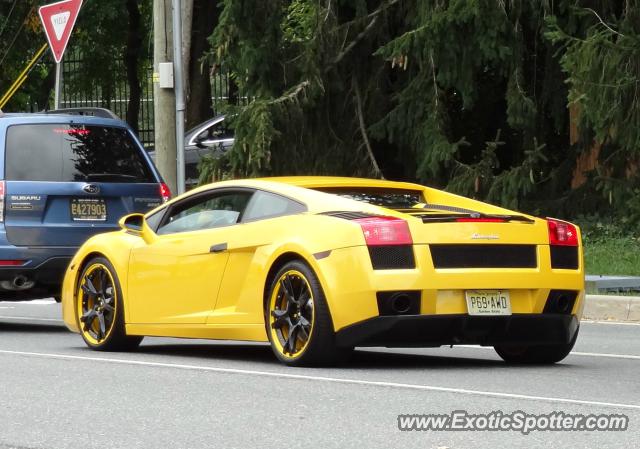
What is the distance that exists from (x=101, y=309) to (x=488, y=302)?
328cm

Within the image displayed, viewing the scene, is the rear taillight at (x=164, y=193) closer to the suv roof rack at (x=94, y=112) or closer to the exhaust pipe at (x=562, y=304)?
the suv roof rack at (x=94, y=112)

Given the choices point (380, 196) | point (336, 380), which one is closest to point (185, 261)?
Result: point (380, 196)

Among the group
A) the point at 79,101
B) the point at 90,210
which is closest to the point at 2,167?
the point at 90,210

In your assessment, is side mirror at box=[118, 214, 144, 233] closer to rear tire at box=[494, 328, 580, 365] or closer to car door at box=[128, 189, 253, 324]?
car door at box=[128, 189, 253, 324]

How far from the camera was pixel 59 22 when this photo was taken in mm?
18766

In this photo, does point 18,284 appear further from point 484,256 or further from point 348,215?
point 484,256

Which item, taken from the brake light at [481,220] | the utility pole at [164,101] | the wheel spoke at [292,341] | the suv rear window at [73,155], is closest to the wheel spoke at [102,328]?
the wheel spoke at [292,341]

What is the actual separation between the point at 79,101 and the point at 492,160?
26.4m

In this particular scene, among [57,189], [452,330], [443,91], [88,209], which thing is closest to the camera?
[452,330]

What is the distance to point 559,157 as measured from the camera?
2220 cm

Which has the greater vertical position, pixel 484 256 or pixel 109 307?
pixel 484 256

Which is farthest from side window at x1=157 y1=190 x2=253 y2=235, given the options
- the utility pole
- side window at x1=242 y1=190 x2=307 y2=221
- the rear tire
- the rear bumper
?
the utility pole

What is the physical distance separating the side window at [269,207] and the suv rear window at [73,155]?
384 cm

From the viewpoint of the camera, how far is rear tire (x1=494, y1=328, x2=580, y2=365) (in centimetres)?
1063
